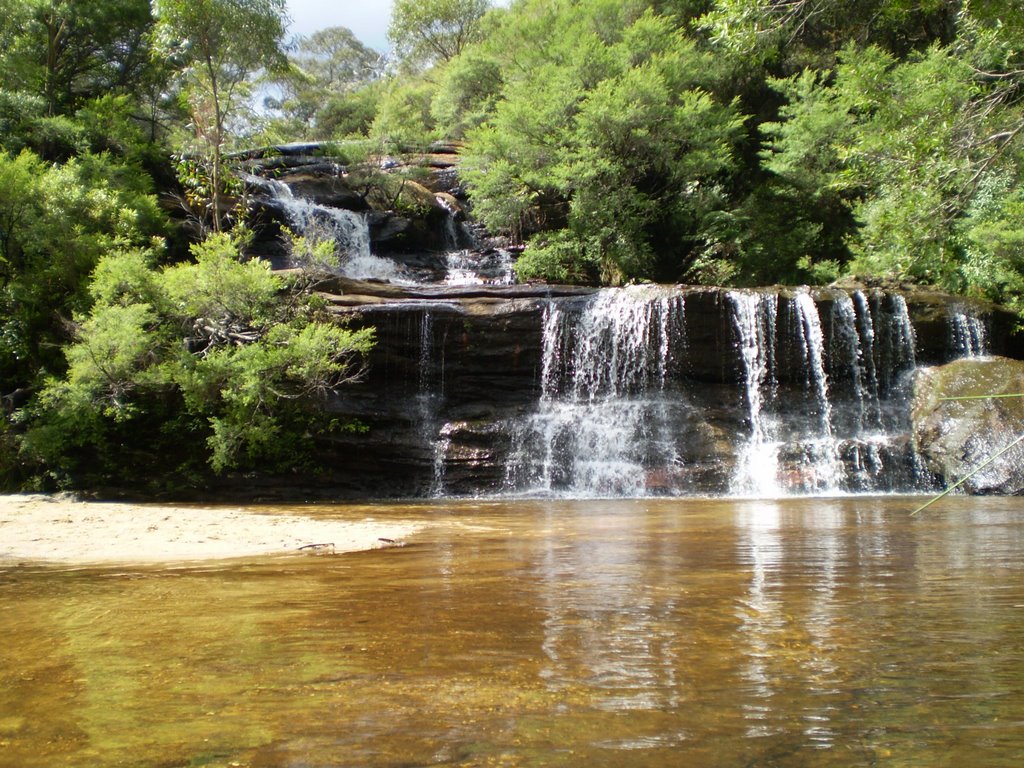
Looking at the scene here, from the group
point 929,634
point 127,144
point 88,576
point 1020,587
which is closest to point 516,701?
point 929,634

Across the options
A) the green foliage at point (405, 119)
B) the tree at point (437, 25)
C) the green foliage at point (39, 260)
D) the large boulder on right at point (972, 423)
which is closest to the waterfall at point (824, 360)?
the large boulder on right at point (972, 423)

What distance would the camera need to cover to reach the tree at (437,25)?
41062mm

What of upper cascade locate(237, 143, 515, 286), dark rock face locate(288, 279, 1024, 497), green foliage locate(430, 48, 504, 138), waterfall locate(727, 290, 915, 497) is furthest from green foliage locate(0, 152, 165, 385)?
green foliage locate(430, 48, 504, 138)

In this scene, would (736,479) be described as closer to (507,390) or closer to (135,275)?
(507,390)

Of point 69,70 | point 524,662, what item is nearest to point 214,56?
point 69,70

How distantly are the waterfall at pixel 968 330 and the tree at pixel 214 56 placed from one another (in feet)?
52.8

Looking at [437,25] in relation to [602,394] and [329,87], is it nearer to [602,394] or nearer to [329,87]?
[329,87]

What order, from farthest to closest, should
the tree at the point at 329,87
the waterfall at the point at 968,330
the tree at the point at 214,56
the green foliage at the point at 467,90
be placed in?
the tree at the point at 329,87, the green foliage at the point at 467,90, the tree at the point at 214,56, the waterfall at the point at 968,330

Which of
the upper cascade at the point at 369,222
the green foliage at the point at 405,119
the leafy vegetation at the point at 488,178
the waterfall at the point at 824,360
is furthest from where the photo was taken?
the green foliage at the point at 405,119

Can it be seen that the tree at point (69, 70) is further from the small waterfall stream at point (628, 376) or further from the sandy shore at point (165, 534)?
the sandy shore at point (165, 534)

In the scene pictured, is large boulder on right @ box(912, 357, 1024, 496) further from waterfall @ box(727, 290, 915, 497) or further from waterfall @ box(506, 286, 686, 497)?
waterfall @ box(506, 286, 686, 497)

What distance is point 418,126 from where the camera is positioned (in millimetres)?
27859

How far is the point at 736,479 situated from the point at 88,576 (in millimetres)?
10978

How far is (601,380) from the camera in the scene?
1545 cm
